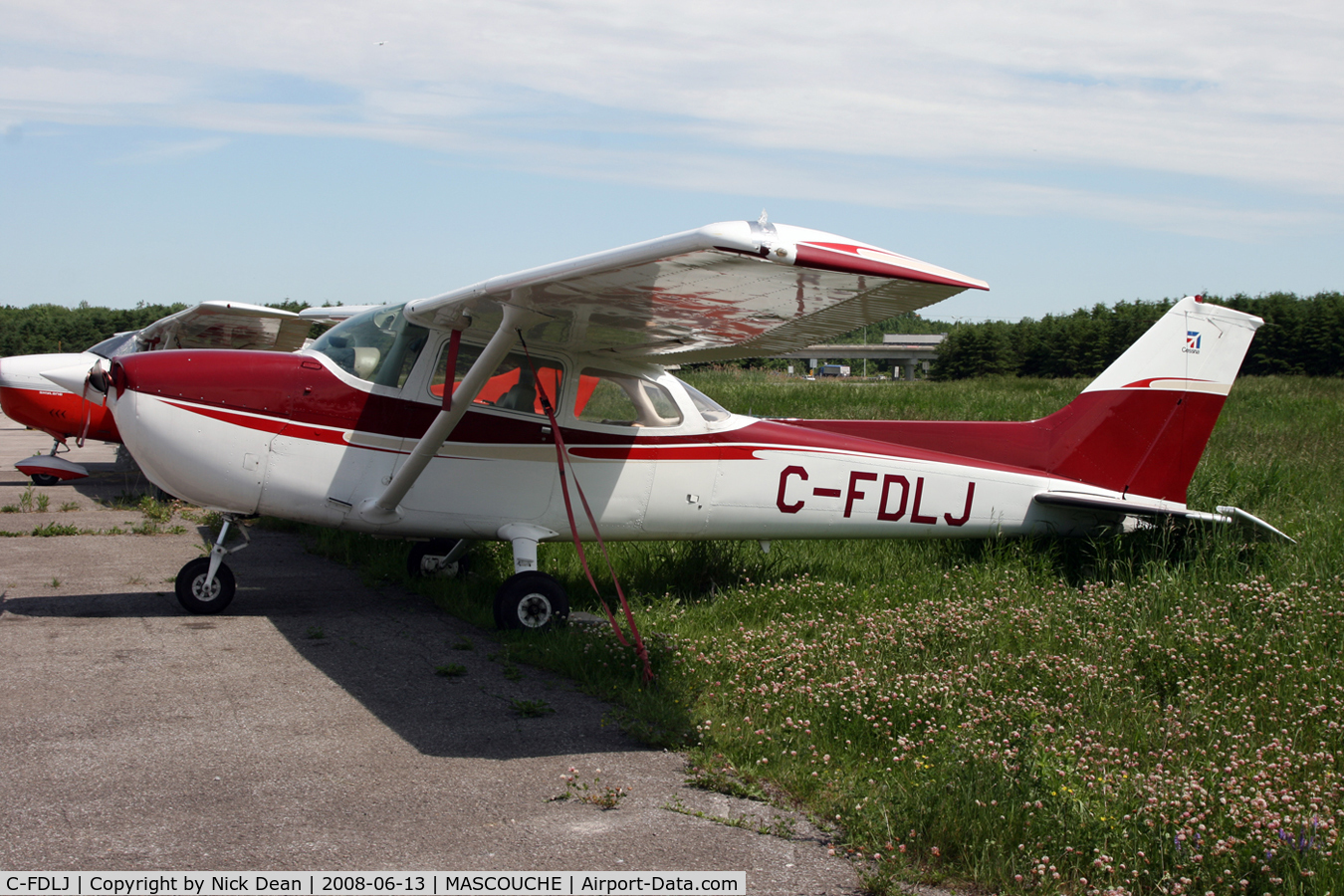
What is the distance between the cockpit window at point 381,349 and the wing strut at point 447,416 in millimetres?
311

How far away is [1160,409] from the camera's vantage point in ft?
25.2

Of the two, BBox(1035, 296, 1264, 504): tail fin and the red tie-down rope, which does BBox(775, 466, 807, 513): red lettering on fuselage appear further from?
BBox(1035, 296, 1264, 504): tail fin

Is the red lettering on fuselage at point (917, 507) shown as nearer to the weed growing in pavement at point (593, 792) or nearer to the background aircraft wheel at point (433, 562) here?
the background aircraft wheel at point (433, 562)

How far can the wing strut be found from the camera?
550 centimetres

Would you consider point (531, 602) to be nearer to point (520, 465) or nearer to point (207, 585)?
point (520, 465)

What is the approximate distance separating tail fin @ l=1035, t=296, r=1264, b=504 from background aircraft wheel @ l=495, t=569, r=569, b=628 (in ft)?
14.0

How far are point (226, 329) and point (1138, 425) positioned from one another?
39.7ft

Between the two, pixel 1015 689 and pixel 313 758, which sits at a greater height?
pixel 1015 689

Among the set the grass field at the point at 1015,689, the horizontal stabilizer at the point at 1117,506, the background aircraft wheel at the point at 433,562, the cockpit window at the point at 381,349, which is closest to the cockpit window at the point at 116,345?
the grass field at the point at 1015,689

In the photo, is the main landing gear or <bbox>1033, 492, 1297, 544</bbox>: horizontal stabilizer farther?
<bbox>1033, 492, 1297, 544</bbox>: horizontal stabilizer

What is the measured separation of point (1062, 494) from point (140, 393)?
666 centimetres

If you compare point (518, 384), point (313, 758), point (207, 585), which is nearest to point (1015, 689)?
point (313, 758)
